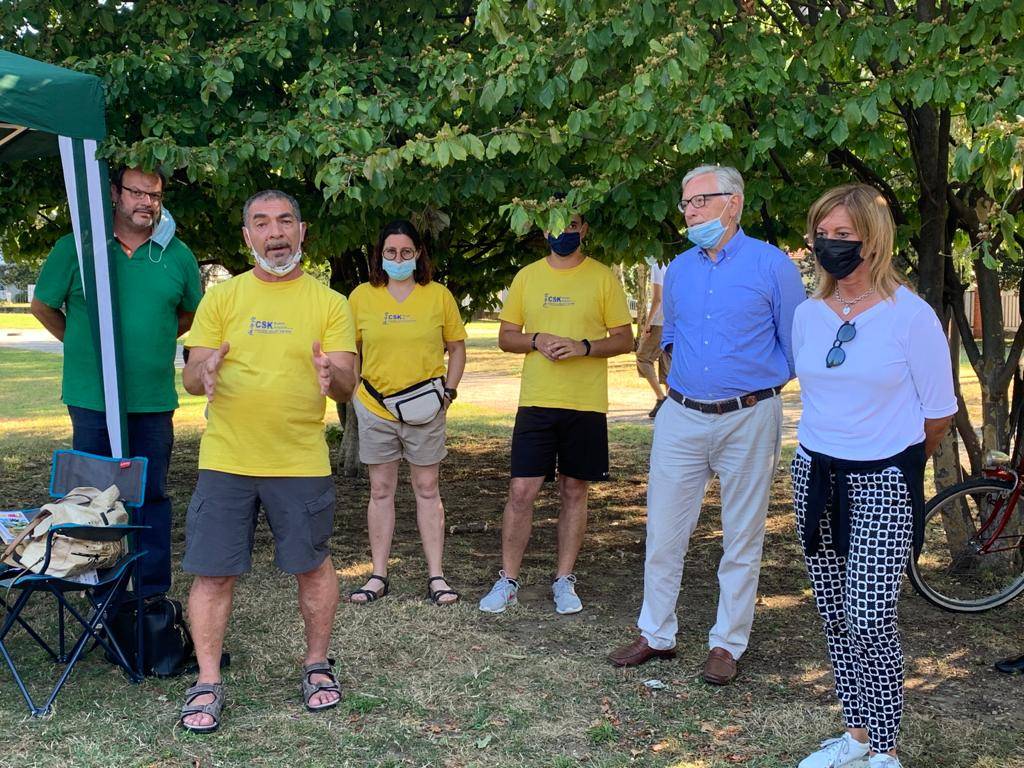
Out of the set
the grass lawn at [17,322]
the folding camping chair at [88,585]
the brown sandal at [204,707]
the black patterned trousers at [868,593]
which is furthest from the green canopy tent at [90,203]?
the grass lawn at [17,322]

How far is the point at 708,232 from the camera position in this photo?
4.22 meters

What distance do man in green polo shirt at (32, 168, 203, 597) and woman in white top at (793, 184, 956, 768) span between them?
2763 millimetres

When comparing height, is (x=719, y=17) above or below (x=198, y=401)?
above

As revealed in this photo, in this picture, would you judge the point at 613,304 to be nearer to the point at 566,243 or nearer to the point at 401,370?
the point at 566,243

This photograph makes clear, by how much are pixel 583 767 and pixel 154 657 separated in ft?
6.01

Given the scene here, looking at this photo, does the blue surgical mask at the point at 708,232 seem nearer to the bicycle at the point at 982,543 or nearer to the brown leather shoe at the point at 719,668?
the brown leather shoe at the point at 719,668

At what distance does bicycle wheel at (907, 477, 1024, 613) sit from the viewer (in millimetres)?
5340

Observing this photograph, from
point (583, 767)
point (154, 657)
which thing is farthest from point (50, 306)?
point (583, 767)

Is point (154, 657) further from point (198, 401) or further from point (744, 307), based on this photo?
point (198, 401)

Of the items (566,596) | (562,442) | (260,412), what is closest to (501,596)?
(566,596)

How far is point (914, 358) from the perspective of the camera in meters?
3.29

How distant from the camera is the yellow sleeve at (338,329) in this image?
3930 millimetres

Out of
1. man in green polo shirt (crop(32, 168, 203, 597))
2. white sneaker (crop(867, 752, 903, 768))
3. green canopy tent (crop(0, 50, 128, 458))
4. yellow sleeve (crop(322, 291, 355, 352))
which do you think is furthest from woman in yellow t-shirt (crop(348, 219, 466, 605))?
white sneaker (crop(867, 752, 903, 768))

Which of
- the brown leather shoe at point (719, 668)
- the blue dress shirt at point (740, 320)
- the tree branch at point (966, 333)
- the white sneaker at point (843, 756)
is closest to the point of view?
the white sneaker at point (843, 756)
